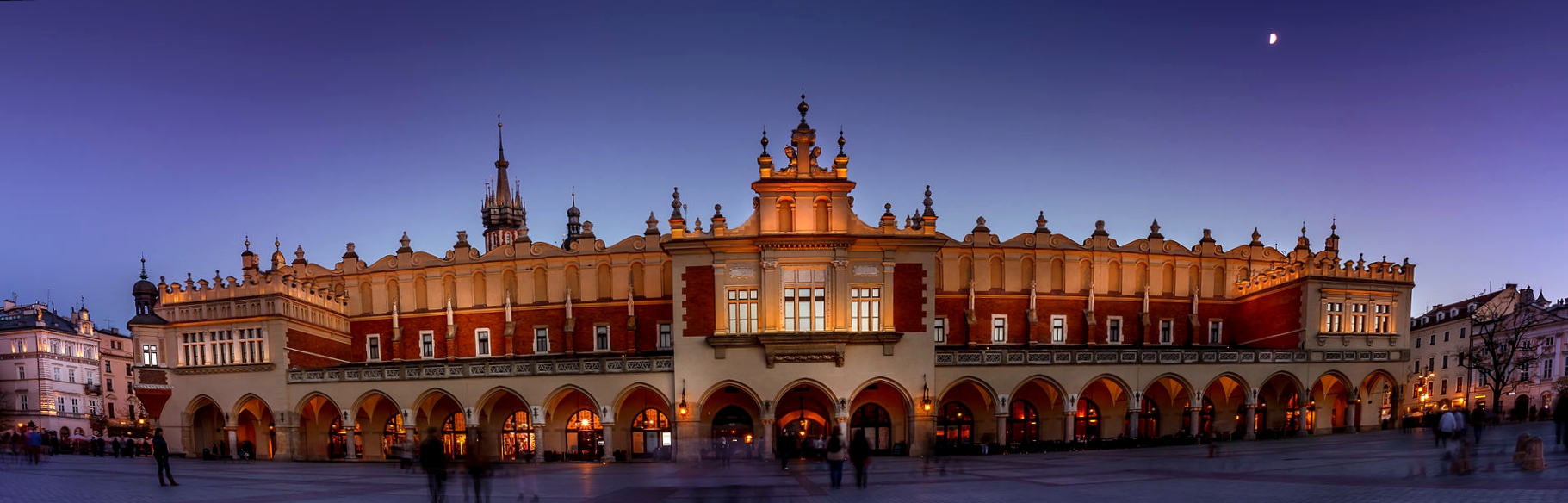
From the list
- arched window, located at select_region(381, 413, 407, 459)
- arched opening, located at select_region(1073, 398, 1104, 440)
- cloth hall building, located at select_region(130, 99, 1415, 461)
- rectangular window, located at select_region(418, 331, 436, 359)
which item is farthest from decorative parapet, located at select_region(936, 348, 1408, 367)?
rectangular window, located at select_region(418, 331, 436, 359)

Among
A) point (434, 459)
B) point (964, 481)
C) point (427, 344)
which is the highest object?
point (427, 344)

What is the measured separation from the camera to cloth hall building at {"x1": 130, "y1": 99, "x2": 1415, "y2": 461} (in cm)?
4403

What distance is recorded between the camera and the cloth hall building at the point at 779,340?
1734 inches

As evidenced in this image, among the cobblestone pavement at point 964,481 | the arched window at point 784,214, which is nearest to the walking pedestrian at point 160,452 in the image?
the cobblestone pavement at point 964,481

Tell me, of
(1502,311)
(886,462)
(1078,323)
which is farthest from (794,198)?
(1502,311)

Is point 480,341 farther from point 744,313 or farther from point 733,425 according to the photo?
point 744,313

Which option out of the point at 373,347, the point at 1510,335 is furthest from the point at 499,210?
the point at 1510,335

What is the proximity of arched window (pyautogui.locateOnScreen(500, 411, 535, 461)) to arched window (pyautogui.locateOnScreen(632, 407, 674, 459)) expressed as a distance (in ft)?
17.9

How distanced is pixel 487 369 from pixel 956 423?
937 inches

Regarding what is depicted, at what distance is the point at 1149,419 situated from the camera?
5109cm

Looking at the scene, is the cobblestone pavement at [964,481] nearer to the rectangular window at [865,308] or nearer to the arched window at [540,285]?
the rectangular window at [865,308]

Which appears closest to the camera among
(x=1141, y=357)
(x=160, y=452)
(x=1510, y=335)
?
(x=160, y=452)

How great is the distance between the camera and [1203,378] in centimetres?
4697

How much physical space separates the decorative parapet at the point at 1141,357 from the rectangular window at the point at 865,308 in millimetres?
3649
